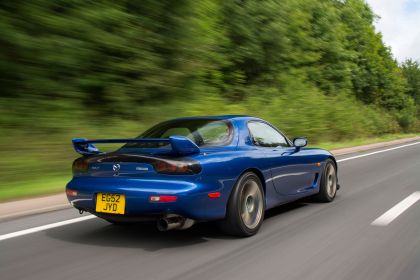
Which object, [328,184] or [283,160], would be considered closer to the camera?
[283,160]

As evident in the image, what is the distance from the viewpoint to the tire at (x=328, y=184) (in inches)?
273

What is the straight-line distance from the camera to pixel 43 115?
10586mm

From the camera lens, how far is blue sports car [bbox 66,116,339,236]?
14.3 feet

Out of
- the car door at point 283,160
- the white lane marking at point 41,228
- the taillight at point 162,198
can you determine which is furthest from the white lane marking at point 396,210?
the white lane marking at point 41,228

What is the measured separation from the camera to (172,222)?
4.43m

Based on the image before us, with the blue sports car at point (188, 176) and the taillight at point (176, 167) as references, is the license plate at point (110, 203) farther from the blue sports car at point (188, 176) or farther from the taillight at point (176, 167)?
the taillight at point (176, 167)

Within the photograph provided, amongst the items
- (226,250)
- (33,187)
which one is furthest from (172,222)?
(33,187)

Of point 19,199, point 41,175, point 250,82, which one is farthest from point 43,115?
point 250,82

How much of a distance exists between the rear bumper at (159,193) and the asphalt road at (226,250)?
0.33m

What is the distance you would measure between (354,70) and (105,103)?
32.0 metres

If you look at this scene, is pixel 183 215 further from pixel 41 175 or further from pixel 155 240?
pixel 41 175

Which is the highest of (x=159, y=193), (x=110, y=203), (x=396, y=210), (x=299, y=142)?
(x=299, y=142)

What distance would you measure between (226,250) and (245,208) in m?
0.64

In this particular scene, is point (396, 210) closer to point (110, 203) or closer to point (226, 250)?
point (226, 250)
